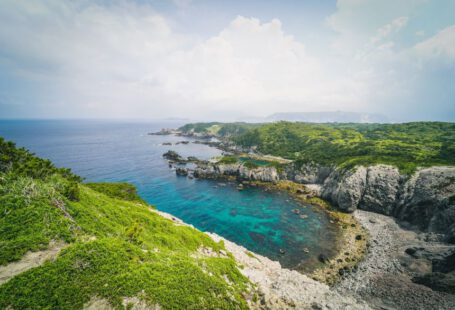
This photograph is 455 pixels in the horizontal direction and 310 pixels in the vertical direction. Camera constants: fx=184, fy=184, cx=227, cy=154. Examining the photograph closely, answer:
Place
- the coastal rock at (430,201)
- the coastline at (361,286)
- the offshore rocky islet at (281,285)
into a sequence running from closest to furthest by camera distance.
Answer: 1. the offshore rocky islet at (281,285)
2. the coastline at (361,286)
3. the coastal rock at (430,201)

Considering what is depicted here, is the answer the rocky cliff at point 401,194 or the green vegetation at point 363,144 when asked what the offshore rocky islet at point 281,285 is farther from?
the green vegetation at point 363,144

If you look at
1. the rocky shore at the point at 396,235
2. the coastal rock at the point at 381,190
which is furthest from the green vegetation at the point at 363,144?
the rocky shore at the point at 396,235

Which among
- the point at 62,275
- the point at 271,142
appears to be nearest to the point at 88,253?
the point at 62,275

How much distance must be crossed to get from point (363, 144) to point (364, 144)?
40 centimetres

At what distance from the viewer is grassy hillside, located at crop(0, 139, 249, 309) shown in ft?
30.8

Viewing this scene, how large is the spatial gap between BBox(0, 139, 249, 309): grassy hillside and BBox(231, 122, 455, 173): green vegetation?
190 feet

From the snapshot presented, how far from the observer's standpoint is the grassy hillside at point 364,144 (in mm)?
58006

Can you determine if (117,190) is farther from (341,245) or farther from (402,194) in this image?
(402,194)

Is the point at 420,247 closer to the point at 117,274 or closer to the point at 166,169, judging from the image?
the point at 117,274

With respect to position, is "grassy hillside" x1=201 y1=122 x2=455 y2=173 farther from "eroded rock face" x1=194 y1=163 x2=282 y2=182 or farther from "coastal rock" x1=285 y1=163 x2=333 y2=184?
"eroded rock face" x1=194 y1=163 x2=282 y2=182

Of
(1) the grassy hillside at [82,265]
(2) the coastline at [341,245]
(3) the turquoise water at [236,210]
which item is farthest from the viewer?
(3) the turquoise water at [236,210]

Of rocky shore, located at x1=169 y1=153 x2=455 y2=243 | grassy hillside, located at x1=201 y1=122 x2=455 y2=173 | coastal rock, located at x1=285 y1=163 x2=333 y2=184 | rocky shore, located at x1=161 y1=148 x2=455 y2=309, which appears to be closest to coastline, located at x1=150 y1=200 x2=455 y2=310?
rocky shore, located at x1=161 y1=148 x2=455 y2=309

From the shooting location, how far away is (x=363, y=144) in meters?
88.1

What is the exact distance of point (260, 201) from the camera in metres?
56.2
